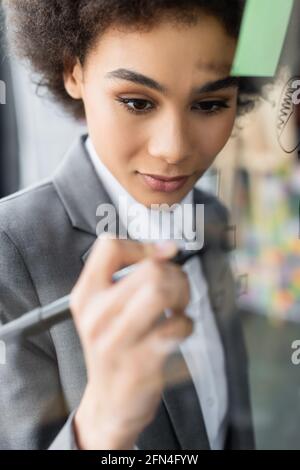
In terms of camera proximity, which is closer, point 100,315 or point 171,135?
point 100,315

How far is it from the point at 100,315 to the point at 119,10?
0.33 meters

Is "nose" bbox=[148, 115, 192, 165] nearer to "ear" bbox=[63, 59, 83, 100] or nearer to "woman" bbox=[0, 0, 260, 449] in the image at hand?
"woman" bbox=[0, 0, 260, 449]

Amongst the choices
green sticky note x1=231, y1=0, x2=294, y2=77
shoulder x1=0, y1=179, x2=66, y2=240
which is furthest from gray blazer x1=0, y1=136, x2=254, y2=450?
green sticky note x1=231, y1=0, x2=294, y2=77

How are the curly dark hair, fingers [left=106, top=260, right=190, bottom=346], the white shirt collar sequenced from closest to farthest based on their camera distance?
fingers [left=106, top=260, right=190, bottom=346] < the curly dark hair < the white shirt collar

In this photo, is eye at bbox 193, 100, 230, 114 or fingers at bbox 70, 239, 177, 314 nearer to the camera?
fingers at bbox 70, 239, 177, 314

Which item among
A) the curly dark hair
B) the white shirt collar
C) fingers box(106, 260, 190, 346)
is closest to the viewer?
fingers box(106, 260, 190, 346)

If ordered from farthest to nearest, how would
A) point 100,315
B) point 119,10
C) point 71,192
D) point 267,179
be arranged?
point 267,179 < point 71,192 < point 119,10 < point 100,315

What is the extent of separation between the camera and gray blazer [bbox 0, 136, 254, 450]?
631 mm

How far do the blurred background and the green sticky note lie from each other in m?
0.02

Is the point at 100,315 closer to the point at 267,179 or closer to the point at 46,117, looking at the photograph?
the point at 46,117

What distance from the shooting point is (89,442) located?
1.82 feet

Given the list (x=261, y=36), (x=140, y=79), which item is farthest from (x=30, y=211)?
(x=261, y=36)

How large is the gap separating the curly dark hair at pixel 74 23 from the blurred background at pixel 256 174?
0.08ft
